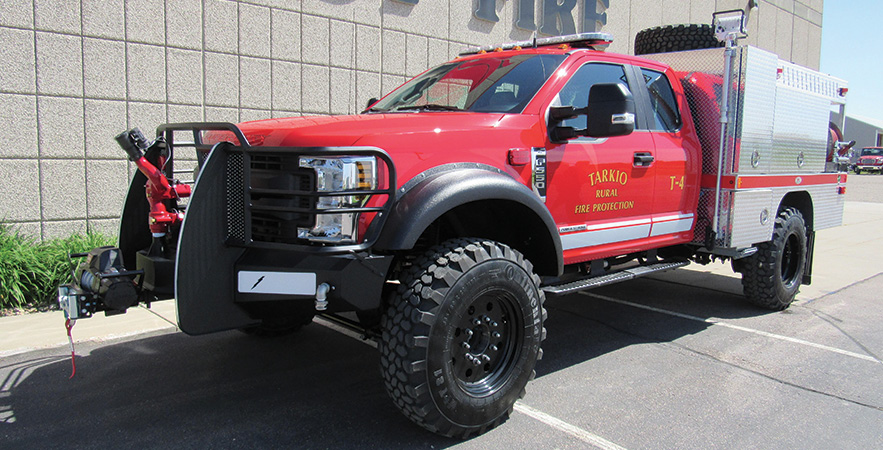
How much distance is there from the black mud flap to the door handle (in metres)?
2.84

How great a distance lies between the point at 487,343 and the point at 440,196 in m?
0.88

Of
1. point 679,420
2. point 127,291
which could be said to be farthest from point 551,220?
point 127,291

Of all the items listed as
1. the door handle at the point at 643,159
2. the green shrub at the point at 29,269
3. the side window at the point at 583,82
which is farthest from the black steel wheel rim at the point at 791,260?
the green shrub at the point at 29,269

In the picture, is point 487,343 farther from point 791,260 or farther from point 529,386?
point 791,260

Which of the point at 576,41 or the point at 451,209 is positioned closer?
the point at 451,209

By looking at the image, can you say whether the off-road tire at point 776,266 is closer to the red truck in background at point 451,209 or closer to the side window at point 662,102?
the red truck in background at point 451,209

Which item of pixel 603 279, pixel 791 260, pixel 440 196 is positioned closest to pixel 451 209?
pixel 440 196

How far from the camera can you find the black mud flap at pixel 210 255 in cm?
304

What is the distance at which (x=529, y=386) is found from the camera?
422 cm

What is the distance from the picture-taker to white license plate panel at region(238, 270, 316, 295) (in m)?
3.04

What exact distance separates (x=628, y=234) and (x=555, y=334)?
113cm

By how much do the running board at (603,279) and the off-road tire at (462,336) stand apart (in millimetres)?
369

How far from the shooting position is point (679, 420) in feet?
12.1

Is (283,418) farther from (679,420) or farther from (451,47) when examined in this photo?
(451,47)
